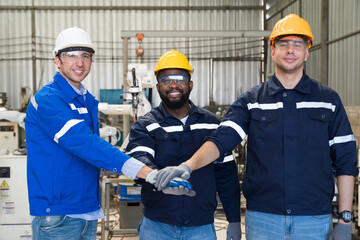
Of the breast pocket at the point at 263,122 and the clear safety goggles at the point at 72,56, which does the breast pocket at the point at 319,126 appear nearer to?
the breast pocket at the point at 263,122

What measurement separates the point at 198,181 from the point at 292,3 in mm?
8340

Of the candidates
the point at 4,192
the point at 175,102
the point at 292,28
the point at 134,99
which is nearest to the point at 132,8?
the point at 134,99

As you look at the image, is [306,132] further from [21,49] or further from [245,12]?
[21,49]

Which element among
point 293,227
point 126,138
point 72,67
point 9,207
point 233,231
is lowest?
point 9,207

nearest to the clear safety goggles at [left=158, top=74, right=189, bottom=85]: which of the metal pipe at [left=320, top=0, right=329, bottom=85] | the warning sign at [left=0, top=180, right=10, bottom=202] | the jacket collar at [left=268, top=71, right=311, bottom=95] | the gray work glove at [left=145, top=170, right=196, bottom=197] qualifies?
the jacket collar at [left=268, top=71, right=311, bottom=95]

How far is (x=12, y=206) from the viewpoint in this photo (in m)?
3.86

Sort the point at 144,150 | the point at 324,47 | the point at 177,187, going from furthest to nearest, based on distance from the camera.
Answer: the point at 324,47 < the point at 144,150 < the point at 177,187

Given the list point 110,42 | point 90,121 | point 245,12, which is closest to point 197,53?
point 245,12

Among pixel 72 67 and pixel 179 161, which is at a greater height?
pixel 72 67

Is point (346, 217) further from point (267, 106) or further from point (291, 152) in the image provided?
point (267, 106)

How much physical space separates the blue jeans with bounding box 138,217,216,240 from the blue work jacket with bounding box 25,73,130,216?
34 centimetres

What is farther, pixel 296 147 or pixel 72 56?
pixel 72 56

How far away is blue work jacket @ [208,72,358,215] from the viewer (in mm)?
1773

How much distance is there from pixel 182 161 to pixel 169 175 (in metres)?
0.28
